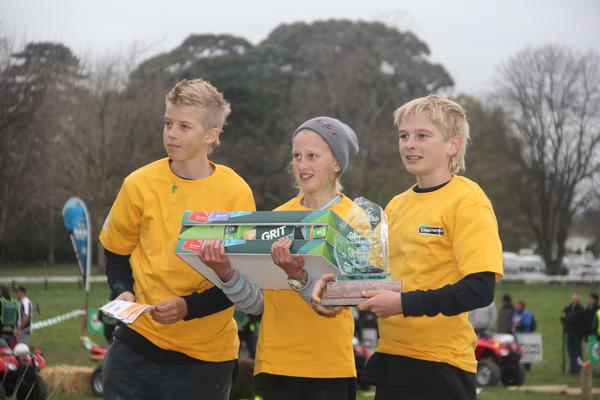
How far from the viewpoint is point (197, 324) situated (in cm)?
437

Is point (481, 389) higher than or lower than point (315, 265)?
lower

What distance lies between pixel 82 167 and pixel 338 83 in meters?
18.6

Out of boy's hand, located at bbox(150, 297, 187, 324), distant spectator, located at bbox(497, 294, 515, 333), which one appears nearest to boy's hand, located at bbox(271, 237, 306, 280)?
boy's hand, located at bbox(150, 297, 187, 324)


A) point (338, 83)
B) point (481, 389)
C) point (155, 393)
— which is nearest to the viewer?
point (155, 393)

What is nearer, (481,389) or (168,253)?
(168,253)

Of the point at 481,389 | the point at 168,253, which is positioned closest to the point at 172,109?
the point at 168,253

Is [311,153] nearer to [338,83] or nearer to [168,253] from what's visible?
[168,253]

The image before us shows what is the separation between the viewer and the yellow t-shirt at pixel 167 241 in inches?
171

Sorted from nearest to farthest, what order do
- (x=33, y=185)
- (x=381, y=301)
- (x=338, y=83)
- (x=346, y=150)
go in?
(x=381, y=301) → (x=346, y=150) → (x=33, y=185) → (x=338, y=83)

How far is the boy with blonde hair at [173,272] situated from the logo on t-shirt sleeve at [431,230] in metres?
0.97

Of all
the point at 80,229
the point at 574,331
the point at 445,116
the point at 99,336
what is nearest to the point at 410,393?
the point at 445,116

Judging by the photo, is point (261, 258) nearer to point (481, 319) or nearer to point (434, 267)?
point (434, 267)

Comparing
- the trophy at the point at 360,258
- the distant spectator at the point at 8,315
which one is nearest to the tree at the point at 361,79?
the distant spectator at the point at 8,315

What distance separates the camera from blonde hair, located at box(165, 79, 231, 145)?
4461mm
